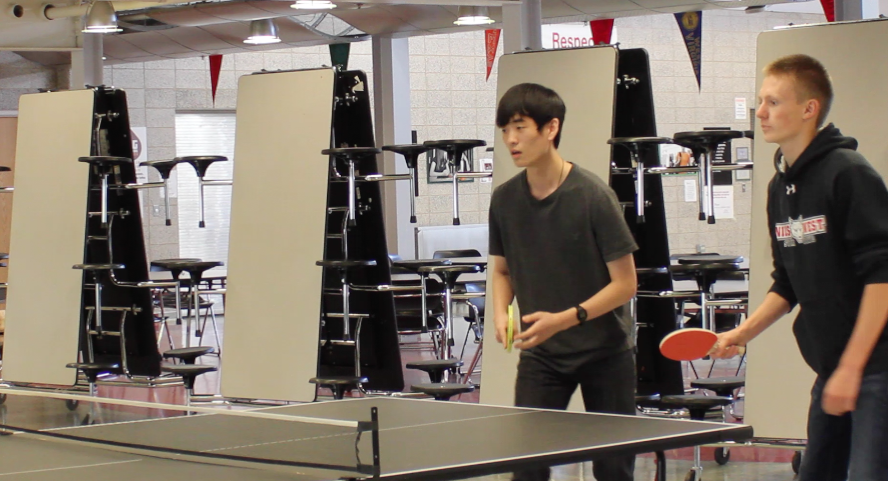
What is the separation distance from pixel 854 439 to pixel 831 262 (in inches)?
14.1

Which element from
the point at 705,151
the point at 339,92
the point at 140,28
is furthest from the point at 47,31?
the point at 705,151

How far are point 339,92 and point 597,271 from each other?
343 cm

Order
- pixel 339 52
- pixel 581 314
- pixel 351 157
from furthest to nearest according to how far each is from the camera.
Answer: pixel 339 52
pixel 351 157
pixel 581 314

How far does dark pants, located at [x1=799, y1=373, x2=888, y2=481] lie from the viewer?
84.0 inches

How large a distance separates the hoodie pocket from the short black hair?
795 millimetres

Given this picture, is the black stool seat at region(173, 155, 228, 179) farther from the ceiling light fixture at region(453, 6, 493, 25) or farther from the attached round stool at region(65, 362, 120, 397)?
the ceiling light fixture at region(453, 6, 493, 25)

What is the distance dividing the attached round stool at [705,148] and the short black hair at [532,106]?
1.91 metres

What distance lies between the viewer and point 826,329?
2244 mm

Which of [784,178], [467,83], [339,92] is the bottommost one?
[784,178]

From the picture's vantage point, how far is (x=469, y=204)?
1348cm

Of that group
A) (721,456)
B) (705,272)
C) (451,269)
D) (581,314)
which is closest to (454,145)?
(451,269)

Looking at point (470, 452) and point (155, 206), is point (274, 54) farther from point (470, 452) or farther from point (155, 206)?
point (470, 452)

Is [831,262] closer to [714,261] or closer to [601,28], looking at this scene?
[714,261]

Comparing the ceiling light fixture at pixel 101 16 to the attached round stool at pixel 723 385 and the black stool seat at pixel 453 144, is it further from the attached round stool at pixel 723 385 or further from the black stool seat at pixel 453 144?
the attached round stool at pixel 723 385
